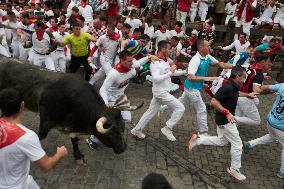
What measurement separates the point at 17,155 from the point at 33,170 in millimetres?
3149

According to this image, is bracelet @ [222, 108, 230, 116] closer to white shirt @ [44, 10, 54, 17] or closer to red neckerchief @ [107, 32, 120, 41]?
red neckerchief @ [107, 32, 120, 41]

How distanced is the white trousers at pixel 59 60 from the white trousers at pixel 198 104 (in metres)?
4.46

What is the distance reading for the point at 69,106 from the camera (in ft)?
22.8

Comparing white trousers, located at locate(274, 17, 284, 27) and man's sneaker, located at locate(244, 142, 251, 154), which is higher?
white trousers, located at locate(274, 17, 284, 27)

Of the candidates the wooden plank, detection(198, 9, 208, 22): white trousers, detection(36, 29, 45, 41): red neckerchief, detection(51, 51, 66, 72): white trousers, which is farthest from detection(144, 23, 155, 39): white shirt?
detection(36, 29, 45, 41): red neckerchief

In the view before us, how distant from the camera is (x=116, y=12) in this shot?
16812 millimetres

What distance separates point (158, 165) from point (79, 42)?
4662mm

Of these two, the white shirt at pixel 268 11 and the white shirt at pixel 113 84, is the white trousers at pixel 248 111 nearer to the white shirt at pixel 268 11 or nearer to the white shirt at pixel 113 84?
the white shirt at pixel 113 84

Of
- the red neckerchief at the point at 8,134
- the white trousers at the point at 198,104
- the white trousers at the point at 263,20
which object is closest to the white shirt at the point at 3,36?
the white trousers at the point at 198,104

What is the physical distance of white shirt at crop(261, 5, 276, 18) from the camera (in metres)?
16.7

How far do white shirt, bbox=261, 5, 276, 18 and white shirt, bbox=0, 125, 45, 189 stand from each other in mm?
14749

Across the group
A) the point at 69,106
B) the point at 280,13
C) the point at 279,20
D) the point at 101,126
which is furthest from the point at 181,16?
the point at 101,126

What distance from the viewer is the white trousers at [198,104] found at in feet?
28.0

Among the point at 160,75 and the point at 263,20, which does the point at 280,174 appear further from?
the point at 263,20
